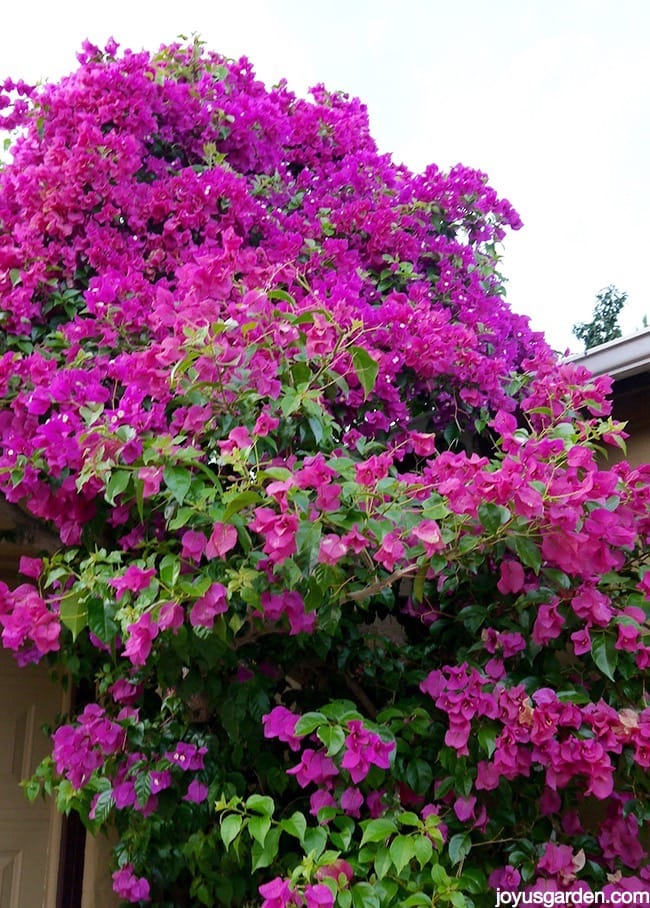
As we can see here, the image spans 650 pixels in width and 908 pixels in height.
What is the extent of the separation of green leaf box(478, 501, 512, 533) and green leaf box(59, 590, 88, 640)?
90 cm

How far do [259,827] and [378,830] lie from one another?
263 mm

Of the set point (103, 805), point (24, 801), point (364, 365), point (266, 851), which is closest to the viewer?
point (266, 851)

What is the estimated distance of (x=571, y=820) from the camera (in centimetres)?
228

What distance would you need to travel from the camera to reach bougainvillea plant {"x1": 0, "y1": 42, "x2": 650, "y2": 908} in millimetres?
1880

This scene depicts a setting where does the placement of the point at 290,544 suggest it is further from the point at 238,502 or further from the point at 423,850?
the point at 423,850

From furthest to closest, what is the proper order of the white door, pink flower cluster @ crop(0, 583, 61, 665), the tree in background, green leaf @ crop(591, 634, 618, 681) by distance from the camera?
the tree in background → the white door → green leaf @ crop(591, 634, 618, 681) → pink flower cluster @ crop(0, 583, 61, 665)

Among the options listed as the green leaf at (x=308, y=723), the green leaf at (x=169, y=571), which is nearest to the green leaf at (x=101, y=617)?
the green leaf at (x=169, y=571)

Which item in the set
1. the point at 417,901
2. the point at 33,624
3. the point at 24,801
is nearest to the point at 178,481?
the point at 33,624

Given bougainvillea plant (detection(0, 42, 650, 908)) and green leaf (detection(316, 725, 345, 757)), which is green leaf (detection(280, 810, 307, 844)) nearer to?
bougainvillea plant (detection(0, 42, 650, 908))

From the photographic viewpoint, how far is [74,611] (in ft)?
6.32

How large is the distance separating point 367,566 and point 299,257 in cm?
156

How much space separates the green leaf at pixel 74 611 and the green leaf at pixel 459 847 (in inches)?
41.5

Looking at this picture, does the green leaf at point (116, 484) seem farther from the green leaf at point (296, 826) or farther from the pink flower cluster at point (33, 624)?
the green leaf at point (296, 826)

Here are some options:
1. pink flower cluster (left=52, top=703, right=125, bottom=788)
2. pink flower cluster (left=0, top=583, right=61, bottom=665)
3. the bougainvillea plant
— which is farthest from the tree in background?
pink flower cluster (left=0, top=583, right=61, bottom=665)
